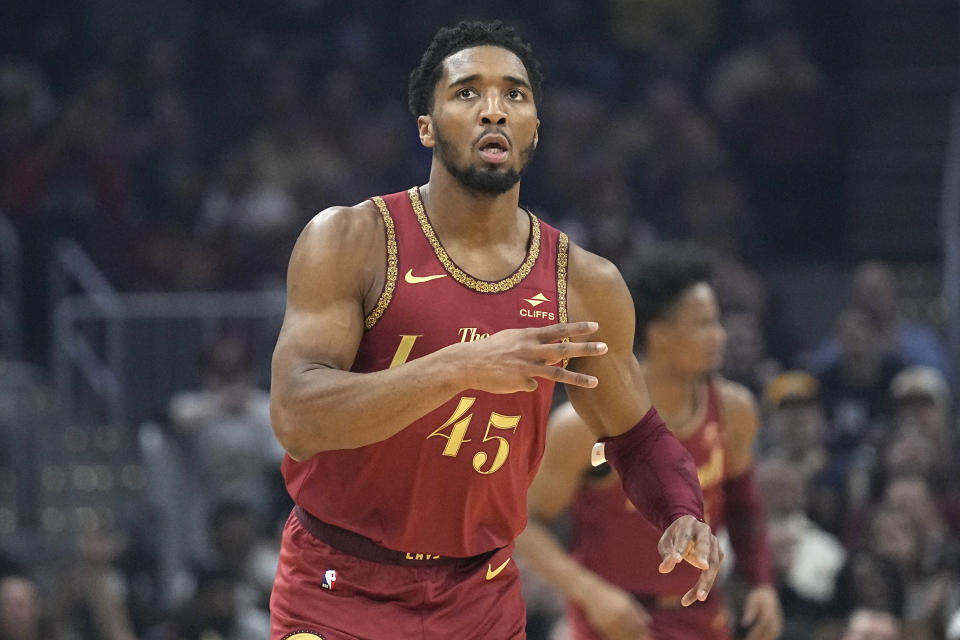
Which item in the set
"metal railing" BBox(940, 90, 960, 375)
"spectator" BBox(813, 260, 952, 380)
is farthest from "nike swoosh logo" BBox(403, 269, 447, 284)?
"metal railing" BBox(940, 90, 960, 375)

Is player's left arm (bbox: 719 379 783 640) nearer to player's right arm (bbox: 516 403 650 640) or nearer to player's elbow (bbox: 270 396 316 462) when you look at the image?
player's right arm (bbox: 516 403 650 640)

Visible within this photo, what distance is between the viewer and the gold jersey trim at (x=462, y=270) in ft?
12.7

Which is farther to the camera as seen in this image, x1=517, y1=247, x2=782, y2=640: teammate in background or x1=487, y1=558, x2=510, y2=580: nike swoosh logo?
x1=517, y1=247, x2=782, y2=640: teammate in background

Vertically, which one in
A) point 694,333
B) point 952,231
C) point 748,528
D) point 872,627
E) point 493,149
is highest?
point 493,149

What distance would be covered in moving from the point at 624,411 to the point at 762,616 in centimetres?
172

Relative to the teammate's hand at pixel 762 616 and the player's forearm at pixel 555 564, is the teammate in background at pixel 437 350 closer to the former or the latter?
the player's forearm at pixel 555 564

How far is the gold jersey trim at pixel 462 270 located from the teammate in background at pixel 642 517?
152cm

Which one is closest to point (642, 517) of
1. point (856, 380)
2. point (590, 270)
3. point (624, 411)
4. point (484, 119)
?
point (624, 411)

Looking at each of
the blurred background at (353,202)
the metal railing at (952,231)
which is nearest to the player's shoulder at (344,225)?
the blurred background at (353,202)

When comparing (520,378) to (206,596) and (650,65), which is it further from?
(650,65)

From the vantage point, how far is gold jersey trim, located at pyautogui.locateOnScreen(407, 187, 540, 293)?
152 inches

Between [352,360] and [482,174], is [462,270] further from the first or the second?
[352,360]

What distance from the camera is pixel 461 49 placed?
3.98m

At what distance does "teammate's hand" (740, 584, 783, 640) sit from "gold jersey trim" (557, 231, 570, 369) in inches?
73.3
